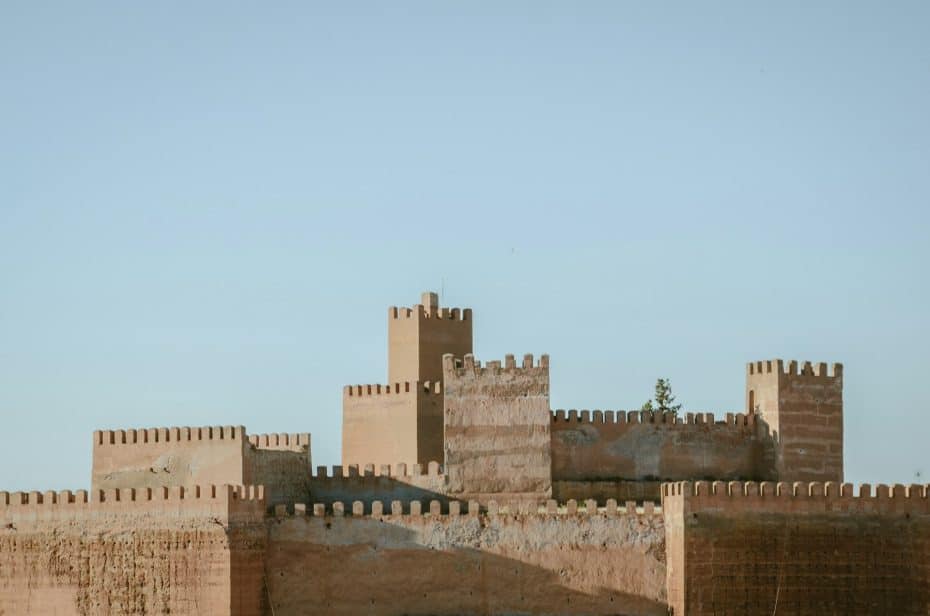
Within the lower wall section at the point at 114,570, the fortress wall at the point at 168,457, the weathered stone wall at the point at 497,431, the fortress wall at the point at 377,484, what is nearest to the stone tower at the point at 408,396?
the fortress wall at the point at 377,484

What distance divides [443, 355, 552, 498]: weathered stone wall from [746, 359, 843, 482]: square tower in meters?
6.60

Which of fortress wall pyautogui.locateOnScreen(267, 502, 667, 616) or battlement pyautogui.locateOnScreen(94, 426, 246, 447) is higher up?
battlement pyautogui.locateOnScreen(94, 426, 246, 447)

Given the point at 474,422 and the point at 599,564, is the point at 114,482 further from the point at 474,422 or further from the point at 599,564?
the point at 599,564

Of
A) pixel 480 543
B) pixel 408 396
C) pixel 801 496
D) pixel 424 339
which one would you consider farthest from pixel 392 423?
pixel 801 496

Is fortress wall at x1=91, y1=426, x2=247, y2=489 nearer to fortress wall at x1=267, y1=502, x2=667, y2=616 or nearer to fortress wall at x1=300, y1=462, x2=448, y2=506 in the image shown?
fortress wall at x1=300, y1=462, x2=448, y2=506

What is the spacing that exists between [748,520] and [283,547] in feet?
33.0

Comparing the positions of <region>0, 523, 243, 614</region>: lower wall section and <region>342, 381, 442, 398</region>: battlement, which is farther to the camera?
<region>342, 381, 442, 398</region>: battlement

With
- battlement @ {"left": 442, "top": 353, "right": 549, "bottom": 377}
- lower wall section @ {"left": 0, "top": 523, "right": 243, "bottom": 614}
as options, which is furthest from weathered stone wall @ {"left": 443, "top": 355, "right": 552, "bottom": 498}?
lower wall section @ {"left": 0, "top": 523, "right": 243, "bottom": 614}

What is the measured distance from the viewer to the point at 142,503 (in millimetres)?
52188

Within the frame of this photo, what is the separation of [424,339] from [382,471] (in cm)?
674

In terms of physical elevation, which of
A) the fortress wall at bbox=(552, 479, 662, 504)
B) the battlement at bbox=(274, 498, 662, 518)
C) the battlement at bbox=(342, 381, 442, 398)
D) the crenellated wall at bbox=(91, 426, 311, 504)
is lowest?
the battlement at bbox=(274, 498, 662, 518)

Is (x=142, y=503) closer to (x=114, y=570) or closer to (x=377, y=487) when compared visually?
(x=114, y=570)

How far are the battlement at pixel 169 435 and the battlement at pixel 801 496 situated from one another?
34.4 ft

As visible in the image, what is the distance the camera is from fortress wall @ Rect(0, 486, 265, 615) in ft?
168
